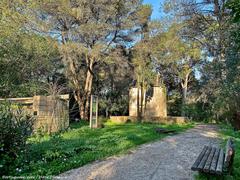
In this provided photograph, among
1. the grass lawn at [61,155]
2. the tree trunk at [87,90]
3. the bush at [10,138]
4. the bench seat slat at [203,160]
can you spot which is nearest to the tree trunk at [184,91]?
the tree trunk at [87,90]

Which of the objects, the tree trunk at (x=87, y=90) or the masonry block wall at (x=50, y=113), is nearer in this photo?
the masonry block wall at (x=50, y=113)

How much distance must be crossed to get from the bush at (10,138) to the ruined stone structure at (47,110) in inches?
208

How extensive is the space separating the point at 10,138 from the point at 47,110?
6.71 meters

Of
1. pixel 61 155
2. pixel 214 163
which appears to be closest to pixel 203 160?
pixel 214 163

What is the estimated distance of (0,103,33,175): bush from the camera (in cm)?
533

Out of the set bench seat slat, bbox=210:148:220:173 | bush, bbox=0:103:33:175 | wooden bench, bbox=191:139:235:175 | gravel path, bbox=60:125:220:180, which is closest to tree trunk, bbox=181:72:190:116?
gravel path, bbox=60:125:220:180

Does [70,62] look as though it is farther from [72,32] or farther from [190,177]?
[190,177]

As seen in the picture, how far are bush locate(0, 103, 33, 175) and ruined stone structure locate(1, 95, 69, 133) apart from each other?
529 cm

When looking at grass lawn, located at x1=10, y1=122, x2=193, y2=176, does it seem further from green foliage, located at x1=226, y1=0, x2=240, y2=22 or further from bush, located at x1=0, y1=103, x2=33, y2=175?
green foliage, located at x1=226, y1=0, x2=240, y2=22

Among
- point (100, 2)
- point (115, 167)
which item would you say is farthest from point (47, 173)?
point (100, 2)

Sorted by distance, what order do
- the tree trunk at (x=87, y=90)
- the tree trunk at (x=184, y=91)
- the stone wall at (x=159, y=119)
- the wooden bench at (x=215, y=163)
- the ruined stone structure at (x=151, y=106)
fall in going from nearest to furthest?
the wooden bench at (x=215, y=163) < the stone wall at (x=159, y=119) < the tree trunk at (x=87, y=90) < the ruined stone structure at (x=151, y=106) < the tree trunk at (x=184, y=91)

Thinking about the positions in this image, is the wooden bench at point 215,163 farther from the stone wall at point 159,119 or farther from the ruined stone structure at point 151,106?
the ruined stone structure at point 151,106

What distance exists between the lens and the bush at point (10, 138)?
533 cm

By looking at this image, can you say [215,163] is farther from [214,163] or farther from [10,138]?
[10,138]
